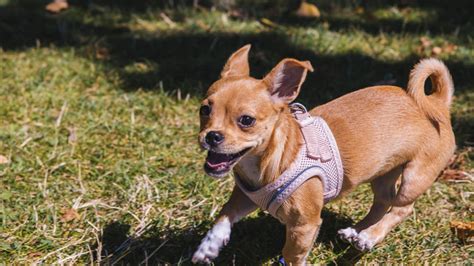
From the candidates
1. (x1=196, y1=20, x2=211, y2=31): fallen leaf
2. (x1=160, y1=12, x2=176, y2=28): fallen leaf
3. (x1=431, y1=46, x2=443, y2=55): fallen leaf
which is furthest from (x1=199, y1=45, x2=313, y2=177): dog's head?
(x1=160, y1=12, x2=176, y2=28): fallen leaf

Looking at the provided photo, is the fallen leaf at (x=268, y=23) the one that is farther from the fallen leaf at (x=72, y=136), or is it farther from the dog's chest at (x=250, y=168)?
the dog's chest at (x=250, y=168)

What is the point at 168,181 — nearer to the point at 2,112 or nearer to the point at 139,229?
the point at 139,229

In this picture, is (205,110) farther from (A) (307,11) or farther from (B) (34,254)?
(A) (307,11)

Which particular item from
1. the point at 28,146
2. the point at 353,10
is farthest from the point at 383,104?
the point at 353,10

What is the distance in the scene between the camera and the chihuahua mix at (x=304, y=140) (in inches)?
137

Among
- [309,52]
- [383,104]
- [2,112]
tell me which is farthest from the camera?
[309,52]

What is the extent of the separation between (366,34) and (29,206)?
161 inches

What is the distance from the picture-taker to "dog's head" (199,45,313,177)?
338cm

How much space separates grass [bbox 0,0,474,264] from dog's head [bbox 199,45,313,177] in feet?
2.99

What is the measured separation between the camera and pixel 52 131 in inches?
212

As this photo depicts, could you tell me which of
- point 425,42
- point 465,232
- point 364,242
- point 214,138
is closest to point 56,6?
point 425,42

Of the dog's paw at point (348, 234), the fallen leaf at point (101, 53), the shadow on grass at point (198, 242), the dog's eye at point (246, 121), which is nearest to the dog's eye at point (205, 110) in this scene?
the dog's eye at point (246, 121)

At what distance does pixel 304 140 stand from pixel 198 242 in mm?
1015

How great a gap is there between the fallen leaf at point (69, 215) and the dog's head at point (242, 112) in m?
1.34
